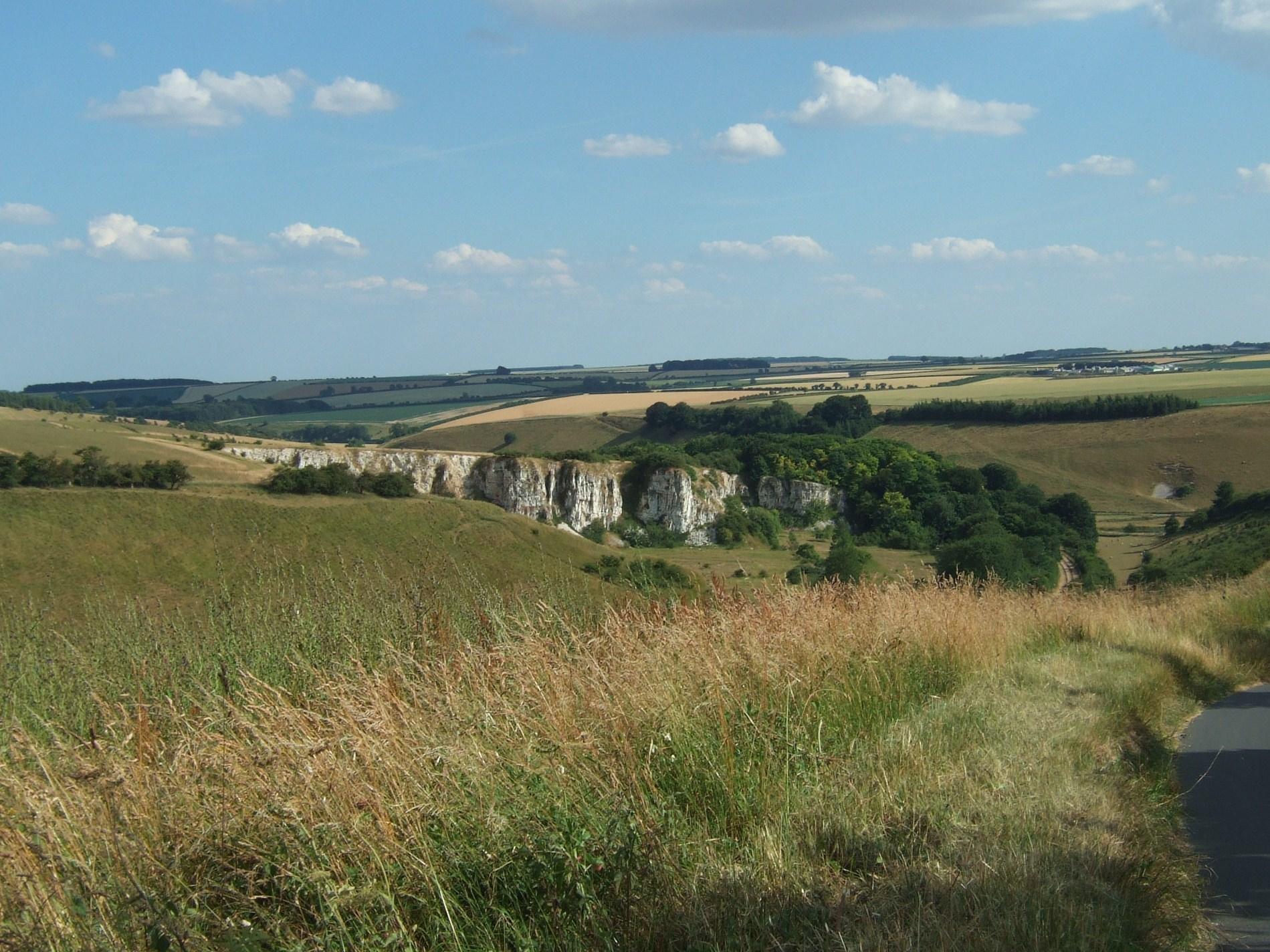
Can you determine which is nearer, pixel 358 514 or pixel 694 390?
pixel 358 514

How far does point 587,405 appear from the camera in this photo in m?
148

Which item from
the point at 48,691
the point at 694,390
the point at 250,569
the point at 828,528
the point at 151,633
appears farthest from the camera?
the point at 694,390

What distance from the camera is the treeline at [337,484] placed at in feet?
163

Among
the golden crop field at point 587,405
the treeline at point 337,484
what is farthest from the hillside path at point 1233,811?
the golden crop field at point 587,405

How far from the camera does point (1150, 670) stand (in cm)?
954

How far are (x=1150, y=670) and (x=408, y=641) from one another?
6.37 m

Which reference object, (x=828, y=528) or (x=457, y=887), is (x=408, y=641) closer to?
(x=457, y=887)

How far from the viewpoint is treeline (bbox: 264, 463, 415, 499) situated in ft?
163

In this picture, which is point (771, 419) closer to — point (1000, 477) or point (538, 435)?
point (538, 435)

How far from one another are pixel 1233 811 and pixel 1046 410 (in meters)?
105

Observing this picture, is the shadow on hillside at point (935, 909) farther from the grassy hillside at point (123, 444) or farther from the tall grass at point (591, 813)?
the grassy hillside at point (123, 444)

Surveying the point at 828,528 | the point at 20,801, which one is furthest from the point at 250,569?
the point at 828,528

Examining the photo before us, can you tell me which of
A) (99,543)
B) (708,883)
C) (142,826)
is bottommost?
(99,543)

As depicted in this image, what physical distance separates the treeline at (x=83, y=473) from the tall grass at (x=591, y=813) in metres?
46.6
